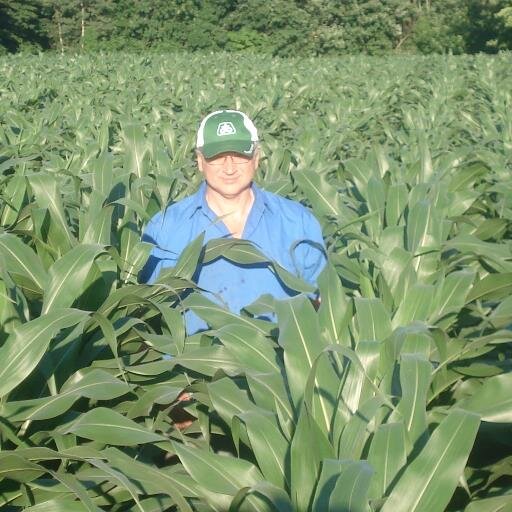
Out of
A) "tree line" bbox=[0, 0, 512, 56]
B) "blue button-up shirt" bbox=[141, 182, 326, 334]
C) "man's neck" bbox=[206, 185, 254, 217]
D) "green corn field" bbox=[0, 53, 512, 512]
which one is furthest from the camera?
"tree line" bbox=[0, 0, 512, 56]

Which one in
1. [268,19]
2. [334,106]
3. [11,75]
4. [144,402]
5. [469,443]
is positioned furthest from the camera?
[268,19]

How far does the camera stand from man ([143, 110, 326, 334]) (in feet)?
10.3

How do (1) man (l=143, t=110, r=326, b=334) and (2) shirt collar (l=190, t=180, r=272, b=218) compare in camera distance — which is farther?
(2) shirt collar (l=190, t=180, r=272, b=218)

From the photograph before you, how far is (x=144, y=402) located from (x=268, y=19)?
42617mm

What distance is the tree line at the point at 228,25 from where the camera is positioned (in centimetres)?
4312

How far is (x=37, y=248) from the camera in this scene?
2.91 metres

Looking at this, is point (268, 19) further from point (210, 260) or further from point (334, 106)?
point (210, 260)

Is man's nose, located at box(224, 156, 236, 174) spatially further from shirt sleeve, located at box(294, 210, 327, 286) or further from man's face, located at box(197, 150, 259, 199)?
shirt sleeve, located at box(294, 210, 327, 286)

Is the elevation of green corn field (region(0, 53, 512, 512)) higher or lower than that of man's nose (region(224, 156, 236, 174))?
lower

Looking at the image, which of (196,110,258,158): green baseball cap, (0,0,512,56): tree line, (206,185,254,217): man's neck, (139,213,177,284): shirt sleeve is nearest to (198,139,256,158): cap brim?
(196,110,258,158): green baseball cap

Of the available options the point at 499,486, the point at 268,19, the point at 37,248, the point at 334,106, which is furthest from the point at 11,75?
the point at 268,19

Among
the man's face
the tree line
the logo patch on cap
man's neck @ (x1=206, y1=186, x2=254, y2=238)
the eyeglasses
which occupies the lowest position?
man's neck @ (x1=206, y1=186, x2=254, y2=238)

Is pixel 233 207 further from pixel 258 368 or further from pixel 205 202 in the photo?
pixel 258 368

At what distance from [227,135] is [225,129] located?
22mm
